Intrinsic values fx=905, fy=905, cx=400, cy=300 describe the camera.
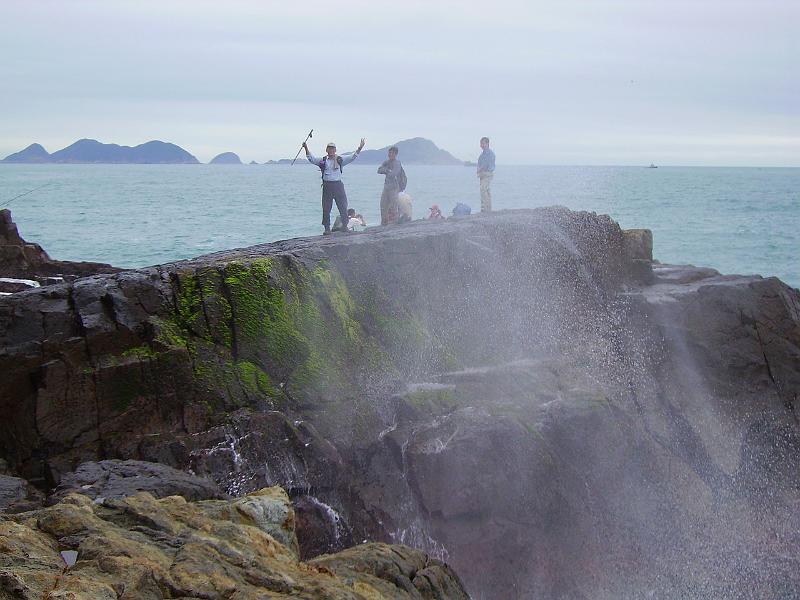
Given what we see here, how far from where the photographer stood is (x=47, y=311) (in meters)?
12.3

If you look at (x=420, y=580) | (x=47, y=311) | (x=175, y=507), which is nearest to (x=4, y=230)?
(x=47, y=311)

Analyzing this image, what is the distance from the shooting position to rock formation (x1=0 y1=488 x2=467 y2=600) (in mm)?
7176

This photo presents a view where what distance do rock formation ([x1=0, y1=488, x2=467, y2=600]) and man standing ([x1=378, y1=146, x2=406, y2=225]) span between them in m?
11.6

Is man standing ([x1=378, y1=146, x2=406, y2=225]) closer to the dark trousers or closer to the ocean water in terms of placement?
the dark trousers

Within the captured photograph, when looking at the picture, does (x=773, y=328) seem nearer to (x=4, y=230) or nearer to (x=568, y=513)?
(x=568, y=513)

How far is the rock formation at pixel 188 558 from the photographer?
718 cm

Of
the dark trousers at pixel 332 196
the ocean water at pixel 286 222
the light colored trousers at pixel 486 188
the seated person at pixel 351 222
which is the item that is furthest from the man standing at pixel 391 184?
the ocean water at pixel 286 222

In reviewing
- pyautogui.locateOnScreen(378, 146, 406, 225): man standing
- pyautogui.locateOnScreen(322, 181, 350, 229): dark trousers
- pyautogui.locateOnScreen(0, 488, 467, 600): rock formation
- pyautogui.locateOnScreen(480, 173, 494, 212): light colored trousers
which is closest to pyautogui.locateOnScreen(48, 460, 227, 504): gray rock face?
pyautogui.locateOnScreen(0, 488, 467, 600): rock formation

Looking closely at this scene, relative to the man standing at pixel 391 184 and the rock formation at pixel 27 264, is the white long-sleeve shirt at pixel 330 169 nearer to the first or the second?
the man standing at pixel 391 184

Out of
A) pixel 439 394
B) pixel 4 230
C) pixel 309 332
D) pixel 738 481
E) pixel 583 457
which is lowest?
pixel 738 481

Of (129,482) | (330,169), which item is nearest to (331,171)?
(330,169)

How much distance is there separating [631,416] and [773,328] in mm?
3973

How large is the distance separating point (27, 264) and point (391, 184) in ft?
26.4

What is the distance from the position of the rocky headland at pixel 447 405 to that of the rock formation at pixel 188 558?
0.37m
